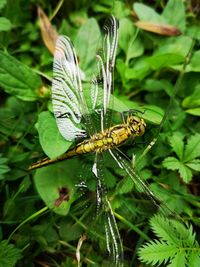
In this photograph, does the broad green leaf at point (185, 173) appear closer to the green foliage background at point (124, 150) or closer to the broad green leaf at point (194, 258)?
the green foliage background at point (124, 150)

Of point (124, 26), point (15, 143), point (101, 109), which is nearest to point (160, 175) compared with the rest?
point (101, 109)

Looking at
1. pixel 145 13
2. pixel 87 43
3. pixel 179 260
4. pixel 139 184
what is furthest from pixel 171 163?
pixel 145 13

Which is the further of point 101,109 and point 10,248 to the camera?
point 101,109

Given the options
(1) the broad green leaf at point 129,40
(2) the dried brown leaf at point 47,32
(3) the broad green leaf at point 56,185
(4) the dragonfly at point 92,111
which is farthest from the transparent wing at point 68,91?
(1) the broad green leaf at point 129,40

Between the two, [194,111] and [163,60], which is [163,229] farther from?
[163,60]

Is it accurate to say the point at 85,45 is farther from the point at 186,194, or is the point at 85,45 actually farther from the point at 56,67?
the point at 186,194

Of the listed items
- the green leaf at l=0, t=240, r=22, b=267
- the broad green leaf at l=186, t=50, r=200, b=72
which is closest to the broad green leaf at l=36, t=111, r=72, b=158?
the green leaf at l=0, t=240, r=22, b=267
